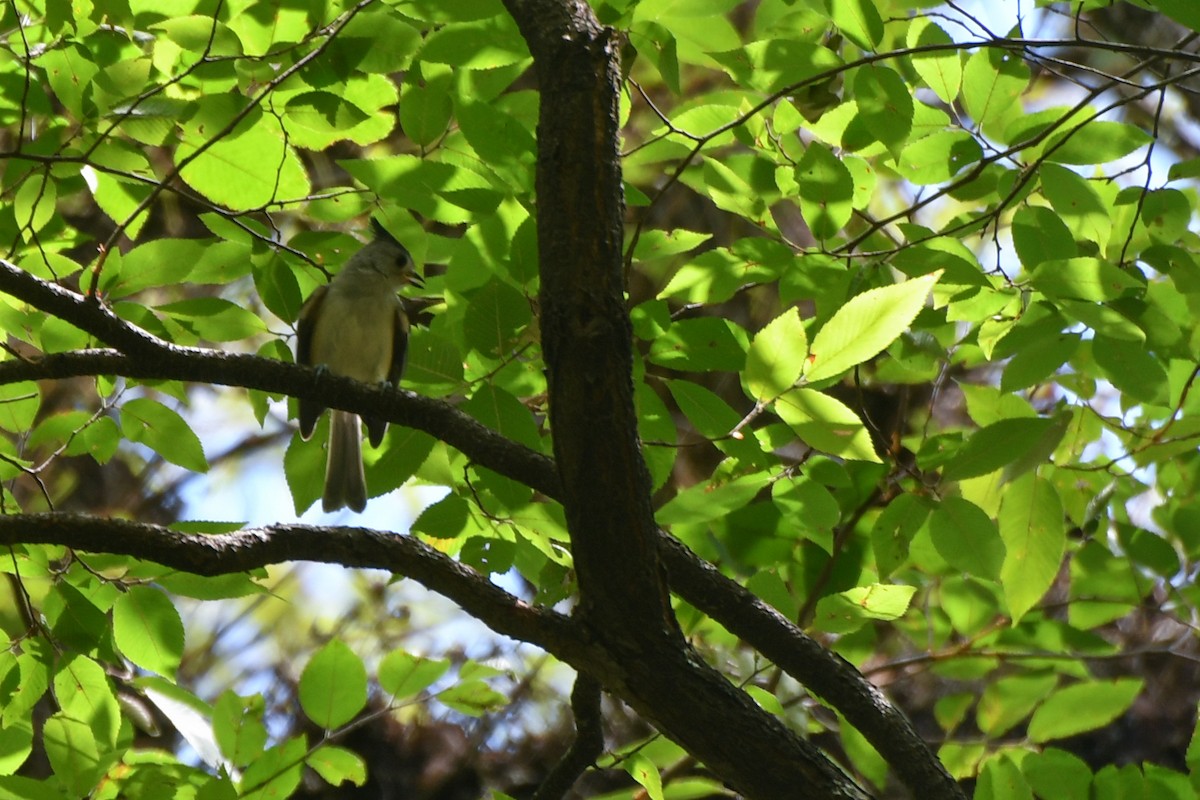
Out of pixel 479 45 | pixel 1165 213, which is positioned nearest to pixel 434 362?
pixel 479 45

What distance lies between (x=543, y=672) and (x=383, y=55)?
3146 mm

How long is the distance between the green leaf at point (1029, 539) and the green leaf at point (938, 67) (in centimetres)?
81

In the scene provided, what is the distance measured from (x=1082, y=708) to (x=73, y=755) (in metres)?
2.12

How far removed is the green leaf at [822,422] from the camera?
1.95 m

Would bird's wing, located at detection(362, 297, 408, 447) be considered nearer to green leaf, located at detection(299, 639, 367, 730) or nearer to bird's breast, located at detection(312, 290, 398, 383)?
bird's breast, located at detection(312, 290, 398, 383)

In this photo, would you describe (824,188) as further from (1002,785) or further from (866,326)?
(1002,785)

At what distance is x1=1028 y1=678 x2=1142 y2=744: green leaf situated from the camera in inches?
102

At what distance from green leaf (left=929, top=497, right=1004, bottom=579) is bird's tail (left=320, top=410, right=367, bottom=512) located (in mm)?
2030

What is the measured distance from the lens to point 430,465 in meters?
2.59

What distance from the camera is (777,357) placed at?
1928mm

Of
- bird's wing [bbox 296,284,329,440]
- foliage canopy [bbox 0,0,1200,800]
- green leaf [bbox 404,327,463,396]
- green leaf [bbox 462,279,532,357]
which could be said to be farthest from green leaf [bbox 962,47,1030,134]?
bird's wing [bbox 296,284,329,440]

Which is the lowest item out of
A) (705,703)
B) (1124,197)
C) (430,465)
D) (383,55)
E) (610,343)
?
(705,703)

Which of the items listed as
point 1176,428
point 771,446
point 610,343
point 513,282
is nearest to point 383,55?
point 513,282

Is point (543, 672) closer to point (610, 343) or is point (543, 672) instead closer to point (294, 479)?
point (294, 479)
